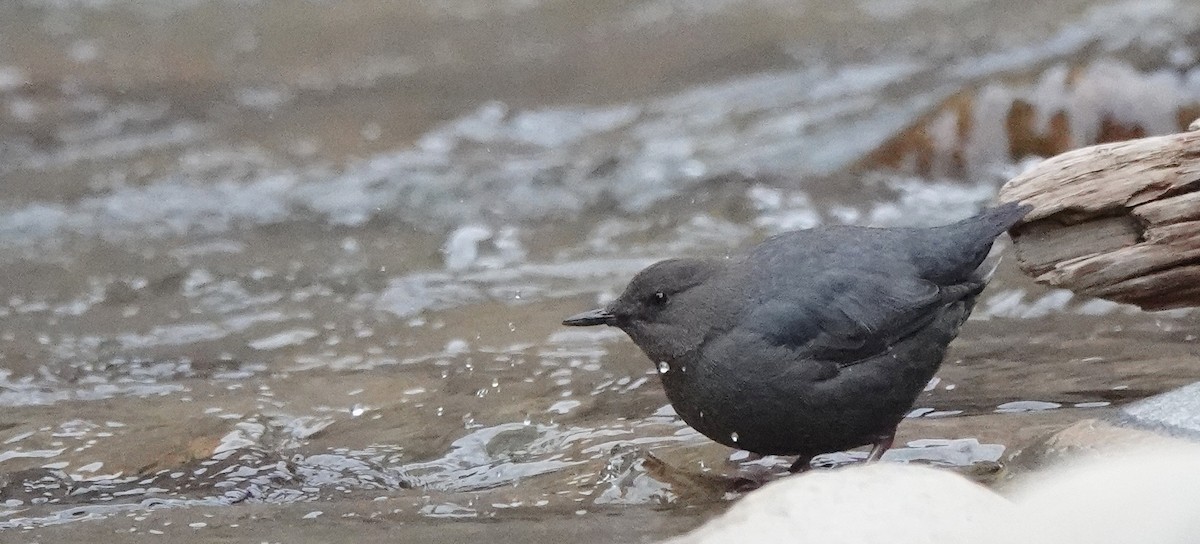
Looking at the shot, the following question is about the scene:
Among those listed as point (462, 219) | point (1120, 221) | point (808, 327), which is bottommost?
point (808, 327)

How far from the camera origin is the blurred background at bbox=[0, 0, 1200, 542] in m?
3.93

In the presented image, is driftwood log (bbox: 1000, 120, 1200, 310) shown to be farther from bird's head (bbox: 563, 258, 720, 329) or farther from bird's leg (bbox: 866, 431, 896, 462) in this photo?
bird's head (bbox: 563, 258, 720, 329)

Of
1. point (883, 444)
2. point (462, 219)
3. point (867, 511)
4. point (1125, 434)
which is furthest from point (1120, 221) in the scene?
point (462, 219)

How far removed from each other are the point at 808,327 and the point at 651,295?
464mm

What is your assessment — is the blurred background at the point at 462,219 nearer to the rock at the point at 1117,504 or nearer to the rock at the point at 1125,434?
the rock at the point at 1125,434

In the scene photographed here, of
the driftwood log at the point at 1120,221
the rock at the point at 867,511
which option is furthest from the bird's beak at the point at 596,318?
the rock at the point at 867,511

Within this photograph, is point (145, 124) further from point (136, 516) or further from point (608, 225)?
point (136, 516)

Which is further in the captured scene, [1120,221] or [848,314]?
[848,314]

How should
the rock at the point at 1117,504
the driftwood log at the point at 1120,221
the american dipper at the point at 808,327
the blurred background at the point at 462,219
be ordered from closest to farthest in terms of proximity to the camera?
the rock at the point at 1117,504
the driftwood log at the point at 1120,221
the american dipper at the point at 808,327
the blurred background at the point at 462,219

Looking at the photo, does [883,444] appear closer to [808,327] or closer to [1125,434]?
[808,327]

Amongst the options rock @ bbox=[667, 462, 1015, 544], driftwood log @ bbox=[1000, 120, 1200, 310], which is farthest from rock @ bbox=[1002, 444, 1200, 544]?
driftwood log @ bbox=[1000, 120, 1200, 310]

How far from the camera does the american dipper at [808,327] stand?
366 cm

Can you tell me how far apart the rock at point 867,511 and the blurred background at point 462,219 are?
2.43 ft

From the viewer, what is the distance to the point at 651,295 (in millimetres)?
3887
